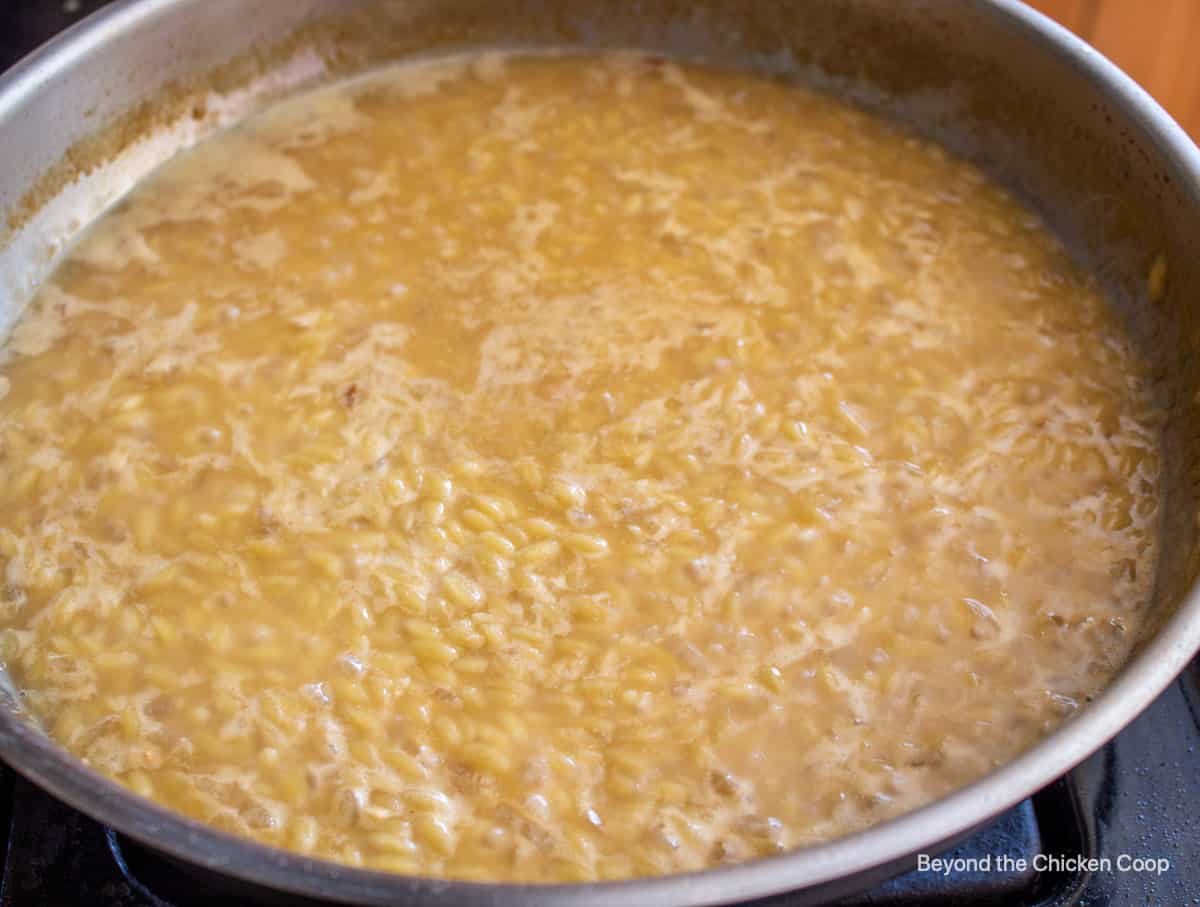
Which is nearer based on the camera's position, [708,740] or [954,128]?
[708,740]

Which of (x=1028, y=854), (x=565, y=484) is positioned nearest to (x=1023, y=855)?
(x=1028, y=854)

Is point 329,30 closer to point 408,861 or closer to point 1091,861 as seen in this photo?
point 408,861

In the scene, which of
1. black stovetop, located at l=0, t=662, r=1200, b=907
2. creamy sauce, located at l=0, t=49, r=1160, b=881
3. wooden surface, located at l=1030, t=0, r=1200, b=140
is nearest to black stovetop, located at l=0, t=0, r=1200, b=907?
black stovetop, located at l=0, t=662, r=1200, b=907

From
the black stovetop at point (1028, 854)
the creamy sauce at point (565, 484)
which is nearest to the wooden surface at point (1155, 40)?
the creamy sauce at point (565, 484)

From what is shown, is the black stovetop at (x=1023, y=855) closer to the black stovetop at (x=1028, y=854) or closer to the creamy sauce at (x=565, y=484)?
the black stovetop at (x=1028, y=854)

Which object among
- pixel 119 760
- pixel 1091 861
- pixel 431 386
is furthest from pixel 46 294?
pixel 1091 861

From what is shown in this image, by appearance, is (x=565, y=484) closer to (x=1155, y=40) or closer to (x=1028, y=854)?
(x=1028, y=854)
